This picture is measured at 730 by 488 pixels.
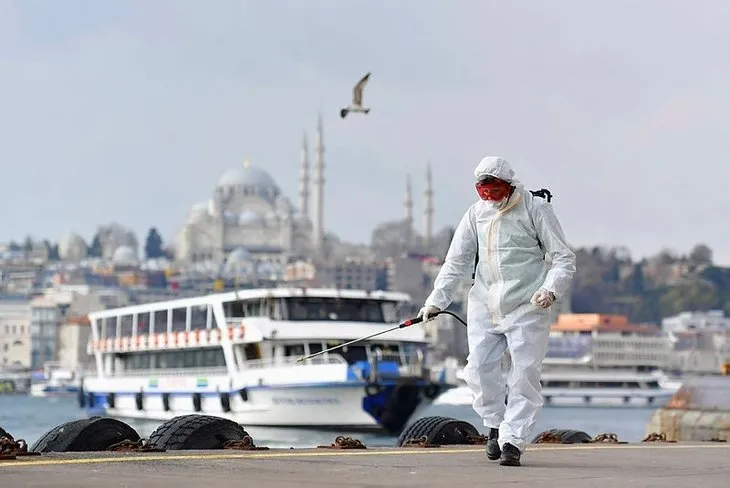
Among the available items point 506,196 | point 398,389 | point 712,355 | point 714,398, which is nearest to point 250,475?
point 506,196

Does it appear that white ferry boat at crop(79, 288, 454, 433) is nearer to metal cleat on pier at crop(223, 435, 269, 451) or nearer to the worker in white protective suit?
metal cleat on pier at crop(223, 435, 269, 451)

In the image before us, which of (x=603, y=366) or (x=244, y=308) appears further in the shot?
(x=603, y=366)

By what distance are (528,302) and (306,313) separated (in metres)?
27.2

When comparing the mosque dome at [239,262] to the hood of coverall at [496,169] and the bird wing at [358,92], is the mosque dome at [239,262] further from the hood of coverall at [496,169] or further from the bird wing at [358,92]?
the hood of coverall at [496,169]

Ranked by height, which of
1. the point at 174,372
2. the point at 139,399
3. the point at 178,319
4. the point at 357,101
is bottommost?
the point at 139,399

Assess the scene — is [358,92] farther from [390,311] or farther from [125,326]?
[125,326]

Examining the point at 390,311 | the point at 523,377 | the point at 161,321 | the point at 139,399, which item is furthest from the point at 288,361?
the point at 523,377

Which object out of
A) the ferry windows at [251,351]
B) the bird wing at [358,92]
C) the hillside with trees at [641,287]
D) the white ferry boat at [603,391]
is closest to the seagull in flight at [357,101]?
the bird wing at [358,92]

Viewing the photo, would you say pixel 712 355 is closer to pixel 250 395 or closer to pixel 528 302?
pixel 250 395

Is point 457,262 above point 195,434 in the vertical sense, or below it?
above

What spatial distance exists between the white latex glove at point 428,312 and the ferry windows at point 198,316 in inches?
1158

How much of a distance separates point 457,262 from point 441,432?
1.61 meters

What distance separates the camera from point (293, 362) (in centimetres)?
3244

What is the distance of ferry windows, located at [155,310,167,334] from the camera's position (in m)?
38.4
